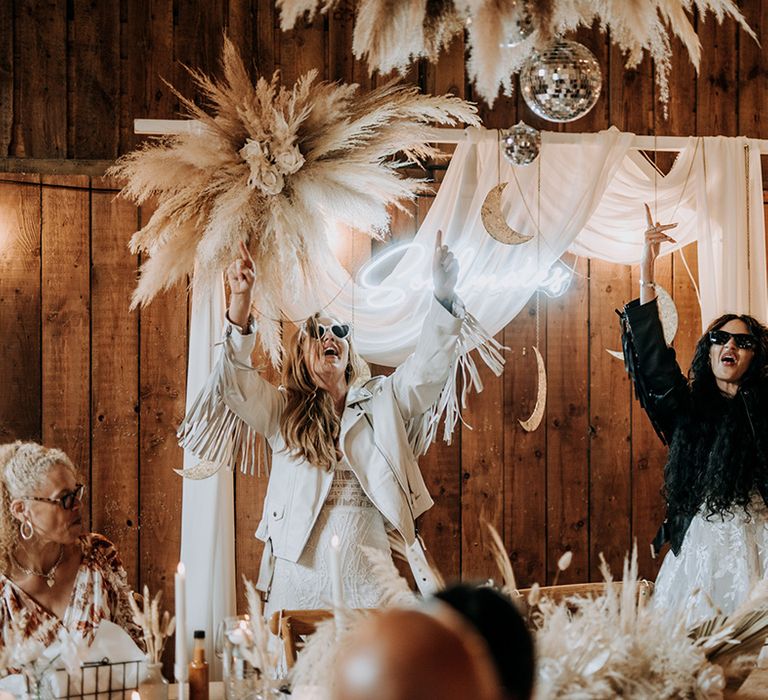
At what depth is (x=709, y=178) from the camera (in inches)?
143

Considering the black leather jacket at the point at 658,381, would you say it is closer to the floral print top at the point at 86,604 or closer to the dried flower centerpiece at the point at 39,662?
the floral print top at the point at 86,604

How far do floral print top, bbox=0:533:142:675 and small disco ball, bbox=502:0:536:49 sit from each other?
1.37 meters

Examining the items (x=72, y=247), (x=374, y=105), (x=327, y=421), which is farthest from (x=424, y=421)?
(x=72, y=247)

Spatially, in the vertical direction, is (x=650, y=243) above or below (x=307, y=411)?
above

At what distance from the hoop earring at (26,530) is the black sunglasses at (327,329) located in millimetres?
867

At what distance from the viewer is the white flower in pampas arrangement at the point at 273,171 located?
198 cm

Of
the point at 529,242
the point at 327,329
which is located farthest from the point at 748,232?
the point at 327,329

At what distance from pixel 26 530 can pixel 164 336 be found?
159 centimetres

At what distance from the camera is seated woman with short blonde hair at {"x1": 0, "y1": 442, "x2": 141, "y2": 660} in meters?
2.01

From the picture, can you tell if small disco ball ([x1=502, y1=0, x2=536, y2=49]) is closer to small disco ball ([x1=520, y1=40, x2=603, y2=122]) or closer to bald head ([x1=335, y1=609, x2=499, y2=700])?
small disco ball ([x1=520, y1=40, x2=603, y2=122])

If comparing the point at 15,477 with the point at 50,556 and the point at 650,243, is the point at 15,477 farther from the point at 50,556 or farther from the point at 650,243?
the point at 650,243

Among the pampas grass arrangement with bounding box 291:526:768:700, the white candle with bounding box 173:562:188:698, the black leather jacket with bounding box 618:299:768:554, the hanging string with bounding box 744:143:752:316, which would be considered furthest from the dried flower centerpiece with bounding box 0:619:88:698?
the hanging string with bounding box 744:143:752:316

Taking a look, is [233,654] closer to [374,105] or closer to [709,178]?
[374,105]

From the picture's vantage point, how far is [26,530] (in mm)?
2059
